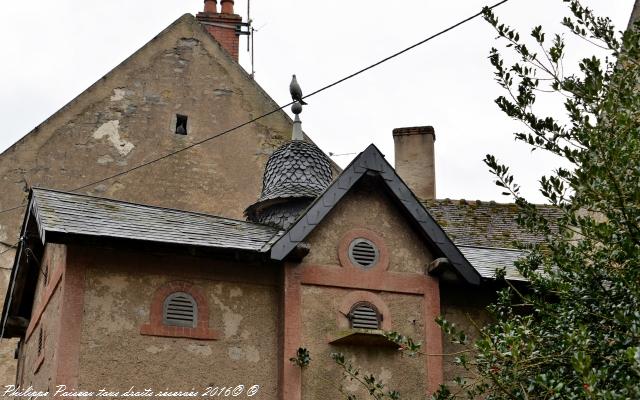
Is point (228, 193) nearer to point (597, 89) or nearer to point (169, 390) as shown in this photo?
point (169, 390)

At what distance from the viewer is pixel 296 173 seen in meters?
14.8

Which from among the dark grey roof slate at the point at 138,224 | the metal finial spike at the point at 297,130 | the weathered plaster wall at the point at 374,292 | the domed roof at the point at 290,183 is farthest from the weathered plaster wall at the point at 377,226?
the metal finial spike at the point at 297,130

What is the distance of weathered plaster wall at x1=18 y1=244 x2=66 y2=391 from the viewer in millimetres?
11414

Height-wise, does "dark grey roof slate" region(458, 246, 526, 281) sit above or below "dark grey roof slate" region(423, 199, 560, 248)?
below

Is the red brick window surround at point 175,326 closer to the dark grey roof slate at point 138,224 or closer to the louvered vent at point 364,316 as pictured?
the dark grey roof slate at point 138,224

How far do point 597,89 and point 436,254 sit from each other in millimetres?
4901

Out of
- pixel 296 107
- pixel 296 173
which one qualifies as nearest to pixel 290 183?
pixel 296 173

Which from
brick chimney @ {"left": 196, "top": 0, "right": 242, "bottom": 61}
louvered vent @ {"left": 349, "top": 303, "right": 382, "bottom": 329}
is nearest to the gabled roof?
louvered vent @ {"left": 349, "top": 303, "right": 382, "bottom": 329}

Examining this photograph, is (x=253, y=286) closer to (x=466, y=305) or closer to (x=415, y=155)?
(x=466, y=305)

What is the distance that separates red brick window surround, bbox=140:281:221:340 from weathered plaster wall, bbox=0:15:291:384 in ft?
26.1

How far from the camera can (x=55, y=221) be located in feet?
36.4

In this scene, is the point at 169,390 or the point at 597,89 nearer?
the point at 597,89

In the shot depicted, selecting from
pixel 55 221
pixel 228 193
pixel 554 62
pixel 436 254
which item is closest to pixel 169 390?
pixel 55 221

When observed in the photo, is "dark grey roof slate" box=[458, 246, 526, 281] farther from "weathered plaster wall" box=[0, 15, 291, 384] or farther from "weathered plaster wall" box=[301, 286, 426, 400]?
"weathered plaster wall" box=[0, 15, 291, 384]
